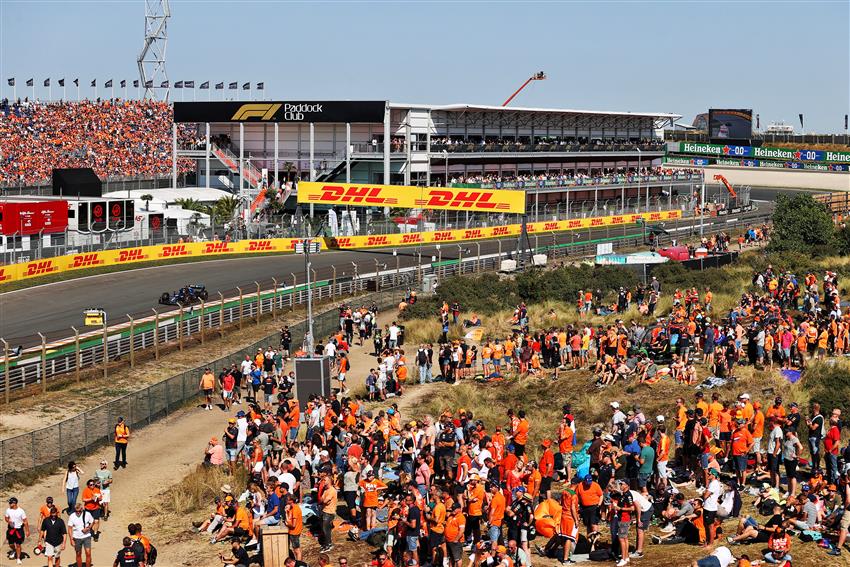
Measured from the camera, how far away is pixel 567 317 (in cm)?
4134

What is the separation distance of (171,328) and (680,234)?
4141cm

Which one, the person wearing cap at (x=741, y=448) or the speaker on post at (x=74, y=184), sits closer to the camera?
the person wearing cap at (x=741, y=448)

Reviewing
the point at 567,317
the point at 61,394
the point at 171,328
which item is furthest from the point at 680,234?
the point at 61,394

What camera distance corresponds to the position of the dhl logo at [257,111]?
74500 millimetres

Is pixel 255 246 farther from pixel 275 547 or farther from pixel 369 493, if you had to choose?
pixel 275 547

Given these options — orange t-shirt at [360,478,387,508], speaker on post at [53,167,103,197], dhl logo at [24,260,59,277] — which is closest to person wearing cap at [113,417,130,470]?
orange t-shirt at [360,478,387,508]

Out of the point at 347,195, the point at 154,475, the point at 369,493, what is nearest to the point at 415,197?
the point at 347,195

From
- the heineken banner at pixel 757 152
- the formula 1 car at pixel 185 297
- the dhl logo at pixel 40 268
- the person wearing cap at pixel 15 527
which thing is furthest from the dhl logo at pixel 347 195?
the heineken banner at pixel 757 152

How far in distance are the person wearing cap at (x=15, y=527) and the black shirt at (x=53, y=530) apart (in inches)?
30.2

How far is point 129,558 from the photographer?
1680 centimetres

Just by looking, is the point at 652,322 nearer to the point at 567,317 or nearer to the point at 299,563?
the point at 567,317

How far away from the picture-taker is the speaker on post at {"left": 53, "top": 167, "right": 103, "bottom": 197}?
65.3 metres

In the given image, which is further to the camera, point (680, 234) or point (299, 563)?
point (680, 234)

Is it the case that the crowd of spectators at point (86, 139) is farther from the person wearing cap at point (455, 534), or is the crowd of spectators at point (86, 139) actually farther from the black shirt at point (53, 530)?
the person wearing cap at point (455, 534)
